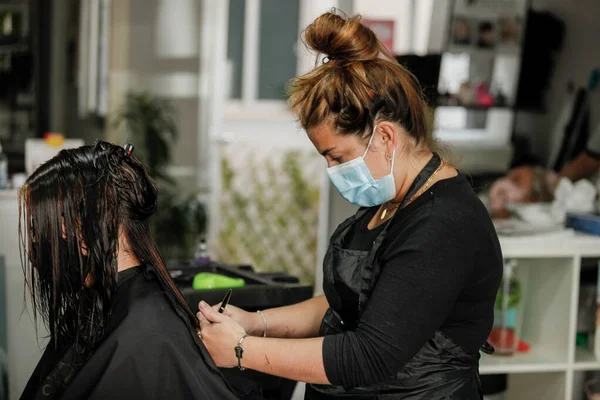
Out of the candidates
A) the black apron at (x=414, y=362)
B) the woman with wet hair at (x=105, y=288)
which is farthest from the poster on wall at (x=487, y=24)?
the woman with wet hair at (x=105, y=288)

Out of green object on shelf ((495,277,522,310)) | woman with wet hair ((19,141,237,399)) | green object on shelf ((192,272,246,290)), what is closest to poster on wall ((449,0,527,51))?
green object on shelf ((495,277,522,310))

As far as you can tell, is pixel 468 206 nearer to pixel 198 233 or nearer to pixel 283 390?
pixel 283 390

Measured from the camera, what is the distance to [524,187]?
3.27 m

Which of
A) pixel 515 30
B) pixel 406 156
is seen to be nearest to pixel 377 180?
pixel 406 156

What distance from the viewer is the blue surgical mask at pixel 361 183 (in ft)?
Answer: 5.13

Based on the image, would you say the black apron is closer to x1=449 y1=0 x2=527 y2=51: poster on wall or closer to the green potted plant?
x1=449 y1=0 x2=527 y2=51: poster on wall

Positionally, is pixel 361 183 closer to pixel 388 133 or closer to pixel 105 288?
pixel 388 133

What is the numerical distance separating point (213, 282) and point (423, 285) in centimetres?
75

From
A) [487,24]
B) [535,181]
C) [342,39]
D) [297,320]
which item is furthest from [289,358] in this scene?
[487,24]

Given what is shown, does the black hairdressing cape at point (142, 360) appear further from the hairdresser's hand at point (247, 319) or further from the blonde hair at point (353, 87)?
the blonde hair at point (353, 87)

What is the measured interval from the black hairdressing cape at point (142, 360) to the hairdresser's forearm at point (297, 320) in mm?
270

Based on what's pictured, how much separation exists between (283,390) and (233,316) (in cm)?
46

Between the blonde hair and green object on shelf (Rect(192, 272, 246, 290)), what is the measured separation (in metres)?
0.62

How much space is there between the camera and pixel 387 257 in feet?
4.93
